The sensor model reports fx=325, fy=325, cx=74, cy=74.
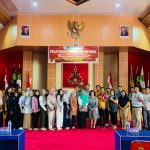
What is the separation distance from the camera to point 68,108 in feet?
35.3

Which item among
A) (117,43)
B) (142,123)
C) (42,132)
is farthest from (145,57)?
(42,132)

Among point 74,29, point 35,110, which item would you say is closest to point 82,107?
point 35,110

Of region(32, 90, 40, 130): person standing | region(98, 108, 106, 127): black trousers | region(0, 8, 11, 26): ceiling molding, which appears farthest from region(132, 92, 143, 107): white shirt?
region(0, 8, 11, 26): ceiling molding

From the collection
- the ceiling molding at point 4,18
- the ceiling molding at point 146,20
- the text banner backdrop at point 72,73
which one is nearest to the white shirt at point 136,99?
the ceiling molding at point 146,20

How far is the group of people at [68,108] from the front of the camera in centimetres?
1021

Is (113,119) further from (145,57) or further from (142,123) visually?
(145,57)

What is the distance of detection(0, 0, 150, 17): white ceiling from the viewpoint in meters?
11.3

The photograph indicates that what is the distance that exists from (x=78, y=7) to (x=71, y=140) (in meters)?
5.38

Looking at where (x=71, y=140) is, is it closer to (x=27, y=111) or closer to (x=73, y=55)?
(x=27, y=111)

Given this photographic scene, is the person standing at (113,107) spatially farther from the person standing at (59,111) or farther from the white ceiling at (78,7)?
the white ceiling at (78,7)

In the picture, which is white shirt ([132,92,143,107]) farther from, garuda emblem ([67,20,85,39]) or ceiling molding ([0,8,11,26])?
ceiling molding ([0,8,11,26])

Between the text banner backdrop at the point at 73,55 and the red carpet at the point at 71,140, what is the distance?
A: 10.5 ft

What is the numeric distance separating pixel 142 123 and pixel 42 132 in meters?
3.33

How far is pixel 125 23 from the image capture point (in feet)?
42.1
